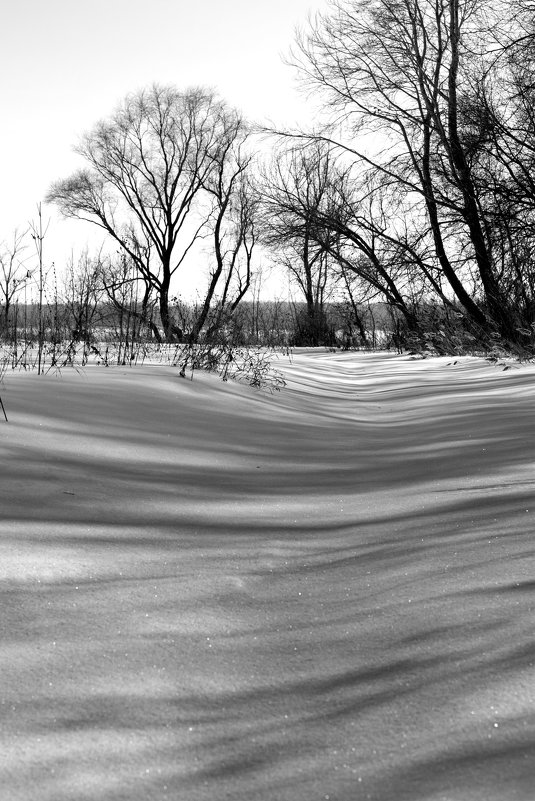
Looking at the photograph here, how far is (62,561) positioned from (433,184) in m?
12.3

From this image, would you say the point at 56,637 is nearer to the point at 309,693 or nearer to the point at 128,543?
the point at 309,693

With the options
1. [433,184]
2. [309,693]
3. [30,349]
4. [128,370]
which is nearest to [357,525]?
[309,693]

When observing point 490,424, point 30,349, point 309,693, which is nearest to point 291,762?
point 309,693

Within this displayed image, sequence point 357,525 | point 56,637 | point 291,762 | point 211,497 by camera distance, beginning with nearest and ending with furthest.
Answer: point 291,762
point 56,637
point 357,525
point 211,497

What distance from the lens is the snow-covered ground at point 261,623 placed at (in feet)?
3.01

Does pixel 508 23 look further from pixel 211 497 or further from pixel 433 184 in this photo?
pixel 211 497

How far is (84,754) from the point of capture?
939 millimetres

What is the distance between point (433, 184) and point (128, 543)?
12099 millimetres

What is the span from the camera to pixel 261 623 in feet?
4.62

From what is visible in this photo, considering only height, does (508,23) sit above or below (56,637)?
above

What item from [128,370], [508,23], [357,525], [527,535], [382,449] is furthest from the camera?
[508,23]

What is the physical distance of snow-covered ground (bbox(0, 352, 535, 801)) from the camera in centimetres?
92

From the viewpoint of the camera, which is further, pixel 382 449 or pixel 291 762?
pixel 382 449

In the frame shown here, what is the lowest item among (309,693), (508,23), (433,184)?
(309,693)
